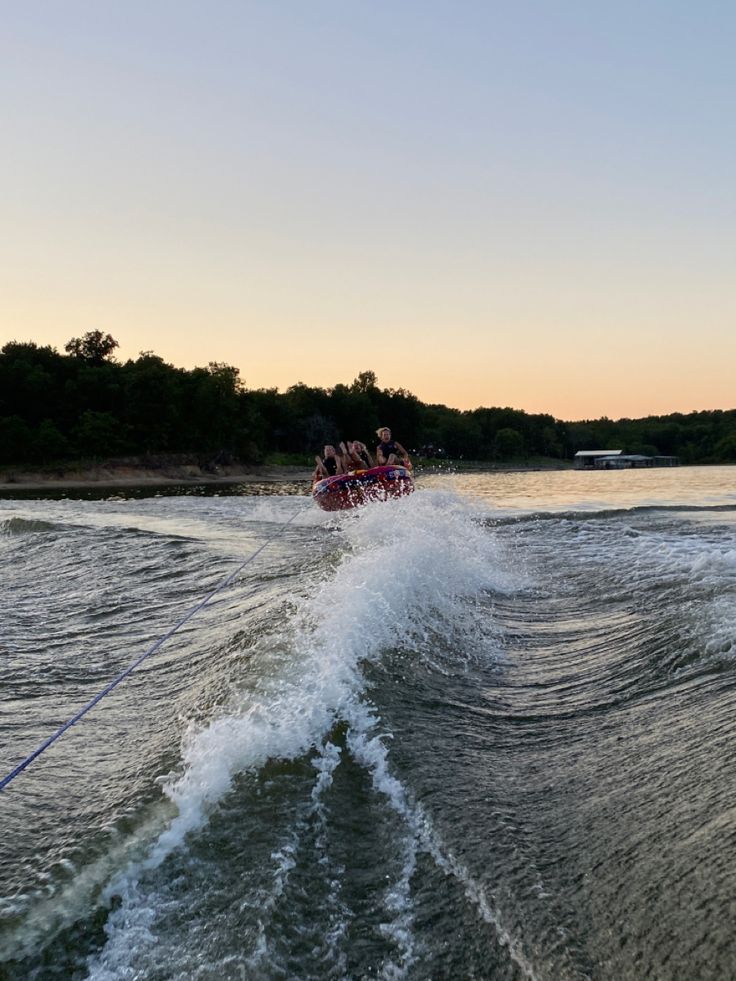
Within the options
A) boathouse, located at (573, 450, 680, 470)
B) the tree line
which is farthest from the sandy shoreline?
boathouse, located at (573, 450, 680, 470)

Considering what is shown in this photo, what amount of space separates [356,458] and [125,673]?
592 inches

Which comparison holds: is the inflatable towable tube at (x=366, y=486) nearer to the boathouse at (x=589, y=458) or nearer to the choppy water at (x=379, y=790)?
the choppy water at (x=379, y=790)

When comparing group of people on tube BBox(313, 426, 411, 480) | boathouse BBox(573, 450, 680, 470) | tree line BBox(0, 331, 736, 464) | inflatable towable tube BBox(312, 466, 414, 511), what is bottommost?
boathouse BBox(573, 450, 680, 470)

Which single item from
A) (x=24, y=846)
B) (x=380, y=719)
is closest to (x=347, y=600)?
(x=380, y=719)

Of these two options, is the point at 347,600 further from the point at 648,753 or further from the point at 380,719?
the point at 648,753

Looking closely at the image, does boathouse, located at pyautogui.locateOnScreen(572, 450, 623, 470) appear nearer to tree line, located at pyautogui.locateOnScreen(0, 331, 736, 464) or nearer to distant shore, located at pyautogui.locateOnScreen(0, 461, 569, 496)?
Result: tree line, located at pyautogui.locateOnScreen(0, 331, 736, 464)

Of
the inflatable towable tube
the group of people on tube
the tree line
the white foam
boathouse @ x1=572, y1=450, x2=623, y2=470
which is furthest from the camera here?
boathouse @ x1=572, y1=450, x2=623, y2=470

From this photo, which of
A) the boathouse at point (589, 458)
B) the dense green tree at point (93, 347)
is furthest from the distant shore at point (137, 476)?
the boathouse at point (589, 458)

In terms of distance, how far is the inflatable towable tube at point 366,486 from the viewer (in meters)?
17.2

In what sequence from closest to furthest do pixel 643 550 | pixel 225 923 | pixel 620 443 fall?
pixel 225 923 < pixel 643 550 < pixel 620 443

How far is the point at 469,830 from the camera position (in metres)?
2.71

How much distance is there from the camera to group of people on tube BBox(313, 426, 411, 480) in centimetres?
1866

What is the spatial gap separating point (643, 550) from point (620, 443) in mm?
125327

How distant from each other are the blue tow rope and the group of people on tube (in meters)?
2.17
